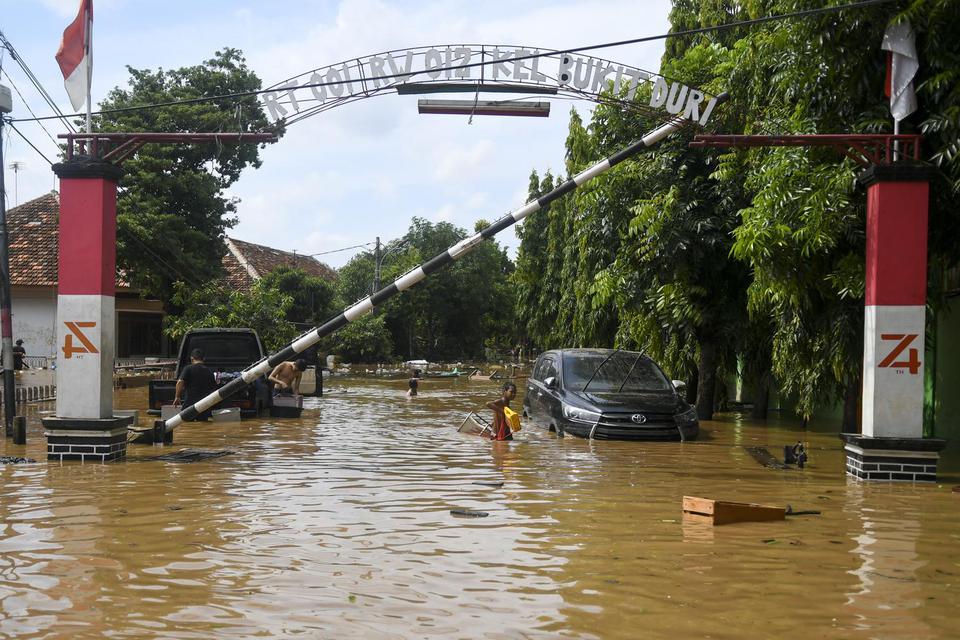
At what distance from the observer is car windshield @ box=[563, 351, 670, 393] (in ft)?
53.0

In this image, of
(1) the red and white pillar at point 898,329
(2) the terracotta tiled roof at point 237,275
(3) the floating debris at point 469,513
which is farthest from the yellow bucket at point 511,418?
(2) the terracotta tiled roof at point 237,275

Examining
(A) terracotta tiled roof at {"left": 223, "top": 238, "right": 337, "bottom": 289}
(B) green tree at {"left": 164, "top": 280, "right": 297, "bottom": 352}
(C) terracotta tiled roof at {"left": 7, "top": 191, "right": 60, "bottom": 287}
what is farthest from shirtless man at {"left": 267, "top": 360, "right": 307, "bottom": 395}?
(A) terracotta tiled roof at {"left": 223, "top": 238, "right": 337, "bottom": 289}

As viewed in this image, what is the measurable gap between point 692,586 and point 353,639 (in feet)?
7.70

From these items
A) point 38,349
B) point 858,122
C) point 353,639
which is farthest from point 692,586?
point 38,349

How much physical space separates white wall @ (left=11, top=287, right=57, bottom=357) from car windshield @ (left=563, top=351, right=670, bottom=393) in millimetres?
24925

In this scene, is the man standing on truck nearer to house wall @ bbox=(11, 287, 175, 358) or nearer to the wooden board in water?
the wooden board in water

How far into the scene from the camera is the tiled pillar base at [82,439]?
12180 mm

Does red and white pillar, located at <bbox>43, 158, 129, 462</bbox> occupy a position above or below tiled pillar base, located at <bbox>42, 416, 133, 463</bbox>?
above

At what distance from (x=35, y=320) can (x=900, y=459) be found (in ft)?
105

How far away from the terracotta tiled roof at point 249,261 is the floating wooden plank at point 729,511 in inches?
1507

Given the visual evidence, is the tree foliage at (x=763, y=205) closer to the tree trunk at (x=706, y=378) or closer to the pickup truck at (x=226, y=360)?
the tree trunk at (x=706, y=378)

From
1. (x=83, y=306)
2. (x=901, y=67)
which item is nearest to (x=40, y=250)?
(x=83, y=306)

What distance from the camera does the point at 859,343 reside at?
1345 cm

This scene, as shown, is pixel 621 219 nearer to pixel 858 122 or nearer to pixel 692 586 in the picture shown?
pixel 858 122
